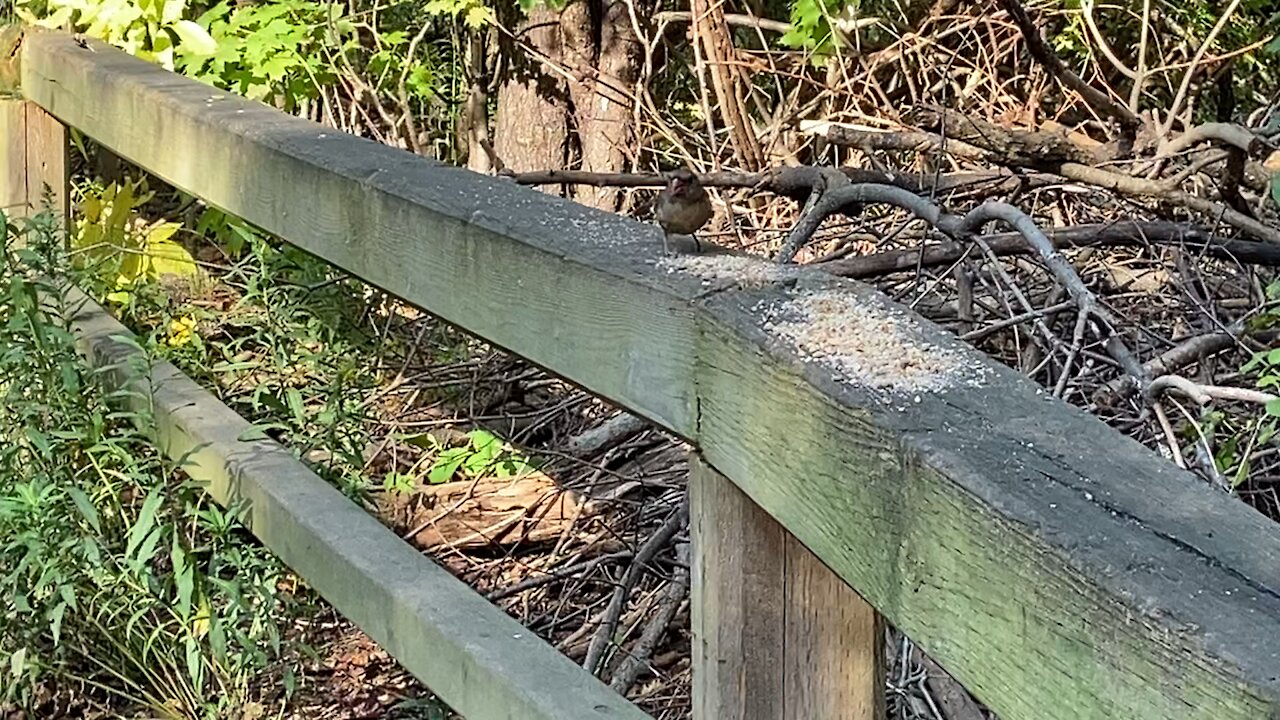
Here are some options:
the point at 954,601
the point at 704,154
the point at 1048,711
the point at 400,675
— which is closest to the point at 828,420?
the point at 954,601

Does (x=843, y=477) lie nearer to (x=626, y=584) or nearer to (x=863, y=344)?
(x=863, y=344)

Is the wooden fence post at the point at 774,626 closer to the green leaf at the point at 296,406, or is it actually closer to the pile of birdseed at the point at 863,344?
the pile of birdseed at the point at 863,344

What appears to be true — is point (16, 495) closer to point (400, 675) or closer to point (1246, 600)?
point (400, 675)

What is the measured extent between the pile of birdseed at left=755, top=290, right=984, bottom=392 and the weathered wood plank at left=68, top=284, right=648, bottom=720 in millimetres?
515

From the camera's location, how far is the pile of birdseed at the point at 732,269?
1.58 metres

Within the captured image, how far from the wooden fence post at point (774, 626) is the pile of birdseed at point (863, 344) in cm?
17

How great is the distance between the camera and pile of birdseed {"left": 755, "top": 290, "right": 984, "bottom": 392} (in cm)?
127

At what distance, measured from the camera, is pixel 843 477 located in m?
1.22

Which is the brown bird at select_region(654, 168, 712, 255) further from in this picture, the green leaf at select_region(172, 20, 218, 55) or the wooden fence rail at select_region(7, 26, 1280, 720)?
the green leaf at select_region(172, 20, 218, 55)

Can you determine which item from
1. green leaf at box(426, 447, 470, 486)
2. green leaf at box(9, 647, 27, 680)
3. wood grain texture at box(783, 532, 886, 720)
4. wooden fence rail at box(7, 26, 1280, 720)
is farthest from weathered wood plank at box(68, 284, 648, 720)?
green leaf at box(426, 447, 470, 486)

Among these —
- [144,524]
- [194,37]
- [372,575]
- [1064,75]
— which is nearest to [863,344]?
[372,575]

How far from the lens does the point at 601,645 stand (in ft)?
10.4

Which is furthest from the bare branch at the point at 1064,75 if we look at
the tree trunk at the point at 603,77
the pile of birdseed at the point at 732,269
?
the pile of birdseed at the point at 732,269

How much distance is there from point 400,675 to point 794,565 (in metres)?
1.98
